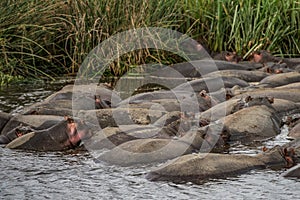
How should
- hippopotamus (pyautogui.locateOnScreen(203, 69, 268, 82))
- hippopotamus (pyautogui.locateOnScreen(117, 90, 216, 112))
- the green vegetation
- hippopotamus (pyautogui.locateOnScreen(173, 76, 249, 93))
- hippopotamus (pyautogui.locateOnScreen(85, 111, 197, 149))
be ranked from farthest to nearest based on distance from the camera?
the green vegetation
hippopotamus (pyautogui.locateOnScreen(203, 69, 268, 82))
hippopotamus (pyautogui.locateOnScreen(173, 76, 249, 93))
hippopotamus (pyautogui.locateOnScreen(117, 90, 216, 112))
hippopotamus (pyautogui.locateOnScreen(85, 111, 197, 149))

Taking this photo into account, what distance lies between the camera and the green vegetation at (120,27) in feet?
39.1

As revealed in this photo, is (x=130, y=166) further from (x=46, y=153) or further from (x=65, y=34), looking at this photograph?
(x=65, y=34)

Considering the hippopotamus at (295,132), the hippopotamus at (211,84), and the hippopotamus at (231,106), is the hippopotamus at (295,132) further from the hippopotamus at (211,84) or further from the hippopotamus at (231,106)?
the hippopotamus at (211,84)

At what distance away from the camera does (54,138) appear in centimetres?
759

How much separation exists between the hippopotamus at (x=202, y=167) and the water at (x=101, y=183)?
0.08m

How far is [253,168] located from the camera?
6.68 metres

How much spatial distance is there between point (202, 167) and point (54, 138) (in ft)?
5.83

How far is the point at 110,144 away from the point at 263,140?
1558mm

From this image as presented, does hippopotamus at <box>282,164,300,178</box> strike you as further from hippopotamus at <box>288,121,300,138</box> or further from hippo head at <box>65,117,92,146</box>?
hippo head at <box>65,117,92,146</box>

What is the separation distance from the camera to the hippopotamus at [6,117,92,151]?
24.9 ft

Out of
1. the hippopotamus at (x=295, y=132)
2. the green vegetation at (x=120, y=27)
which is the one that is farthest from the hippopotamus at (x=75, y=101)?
the hippopotamus at (x=295, y=132)

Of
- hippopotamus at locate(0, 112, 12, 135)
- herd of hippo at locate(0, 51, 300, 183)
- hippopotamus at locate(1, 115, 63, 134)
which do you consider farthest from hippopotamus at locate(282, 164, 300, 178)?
hippopotamus at locate(0, 112, 12, 135)

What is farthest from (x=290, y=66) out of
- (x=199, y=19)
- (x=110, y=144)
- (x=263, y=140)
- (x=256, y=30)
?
(x=110, y=144)

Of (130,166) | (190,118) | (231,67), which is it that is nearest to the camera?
(130,166)
